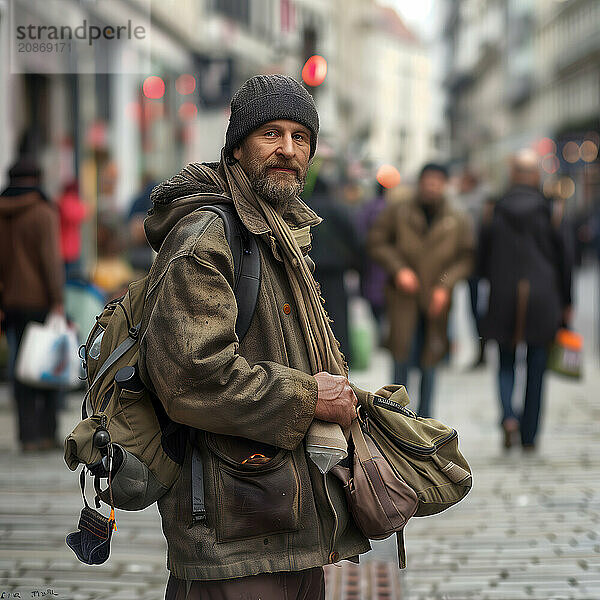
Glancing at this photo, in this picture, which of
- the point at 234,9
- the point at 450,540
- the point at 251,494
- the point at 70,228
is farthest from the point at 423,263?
the point at 234,9

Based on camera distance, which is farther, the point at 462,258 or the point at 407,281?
the point at 462,258

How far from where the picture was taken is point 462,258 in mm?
8703

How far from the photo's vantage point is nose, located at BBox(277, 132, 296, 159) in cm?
307

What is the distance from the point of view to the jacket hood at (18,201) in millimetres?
8016

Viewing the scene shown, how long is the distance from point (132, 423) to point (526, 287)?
555 cm

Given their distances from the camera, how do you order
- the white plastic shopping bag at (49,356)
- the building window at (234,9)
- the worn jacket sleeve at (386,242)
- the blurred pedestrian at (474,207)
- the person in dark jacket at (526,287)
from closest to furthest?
the white plastic shopping bag at (49,356) → the person in dark jacket at (526,287) → the worn jacket sleeve at (386,242) → the blurred pedestrian at (474,207) → the building window at (234,9)

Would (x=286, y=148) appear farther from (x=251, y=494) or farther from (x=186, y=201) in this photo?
(x=251, y=494)

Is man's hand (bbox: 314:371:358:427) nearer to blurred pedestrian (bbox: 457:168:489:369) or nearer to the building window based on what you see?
blurred pedestrian (bbox: 457:168:489:369)

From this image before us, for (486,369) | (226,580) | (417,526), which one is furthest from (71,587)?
(486,369)

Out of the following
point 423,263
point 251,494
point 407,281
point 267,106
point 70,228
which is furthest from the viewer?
point 70,228

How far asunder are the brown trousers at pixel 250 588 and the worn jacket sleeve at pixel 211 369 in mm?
386

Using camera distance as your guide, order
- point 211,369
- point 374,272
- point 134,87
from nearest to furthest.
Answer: point 211,369, point 374,272, point 134,87

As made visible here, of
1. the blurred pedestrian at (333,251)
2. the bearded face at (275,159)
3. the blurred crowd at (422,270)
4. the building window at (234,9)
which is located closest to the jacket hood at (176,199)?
the bearded face at (275,159)

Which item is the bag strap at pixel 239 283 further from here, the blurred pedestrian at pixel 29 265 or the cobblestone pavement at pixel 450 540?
the blurred pedestrian at pixel 29 265
